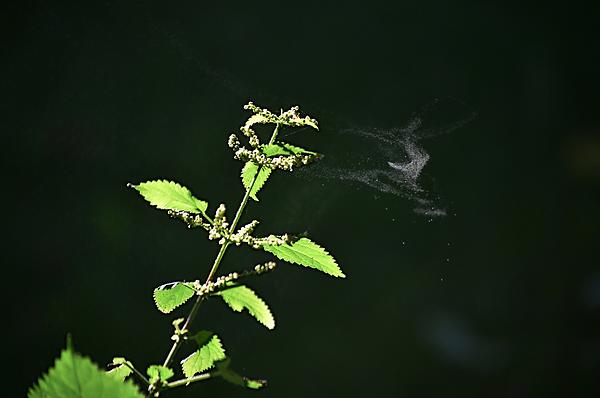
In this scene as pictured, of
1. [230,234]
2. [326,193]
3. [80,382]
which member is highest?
[326,193]

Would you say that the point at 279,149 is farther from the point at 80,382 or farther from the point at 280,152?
the point at 80,382

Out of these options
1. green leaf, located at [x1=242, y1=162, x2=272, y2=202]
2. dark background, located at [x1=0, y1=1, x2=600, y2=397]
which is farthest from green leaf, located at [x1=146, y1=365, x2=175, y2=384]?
dark background, located at [x1=0, y1=1, x2=600, y2=397]

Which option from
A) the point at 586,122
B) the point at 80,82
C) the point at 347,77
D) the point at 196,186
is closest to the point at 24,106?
the point at 80,82

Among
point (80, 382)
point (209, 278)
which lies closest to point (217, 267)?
point (209, 278)

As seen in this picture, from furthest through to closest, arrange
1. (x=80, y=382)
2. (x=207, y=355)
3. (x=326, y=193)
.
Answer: (x=326, y=193) < (x=207, y=355) < (x=80, y=382)

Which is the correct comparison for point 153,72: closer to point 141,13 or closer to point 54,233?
point 141,13

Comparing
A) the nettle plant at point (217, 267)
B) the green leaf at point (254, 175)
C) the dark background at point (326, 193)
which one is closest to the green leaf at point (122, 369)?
→ the nettle plant at point (217, 267)

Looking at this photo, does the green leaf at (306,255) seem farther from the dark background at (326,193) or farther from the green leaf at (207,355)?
the dark background at (326,193)
